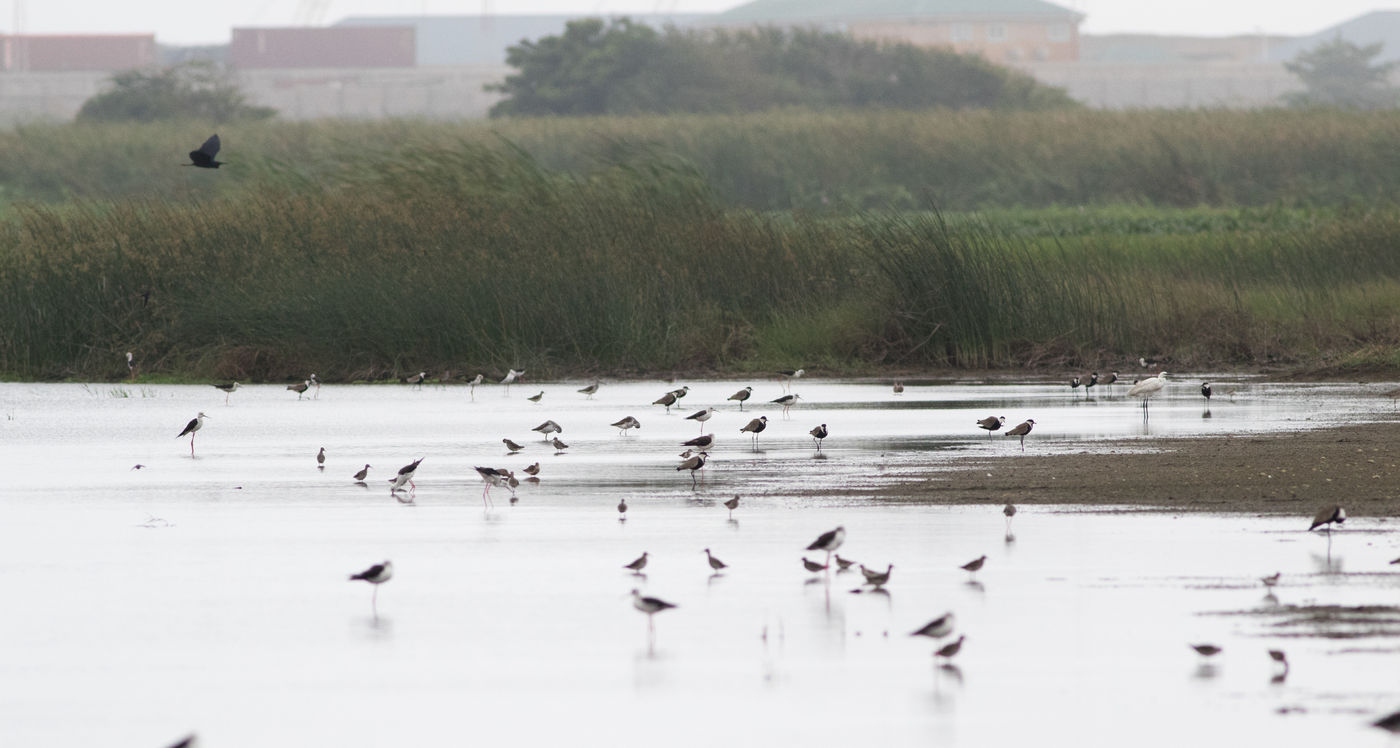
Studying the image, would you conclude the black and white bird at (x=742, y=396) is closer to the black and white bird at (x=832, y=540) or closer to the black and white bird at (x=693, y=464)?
the black and white bird at (x=693, y=464)

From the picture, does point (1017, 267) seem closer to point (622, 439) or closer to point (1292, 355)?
point (1292, 355)

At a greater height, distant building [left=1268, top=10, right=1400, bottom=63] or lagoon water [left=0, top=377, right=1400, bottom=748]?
distant building [left=1268, top=10, right=1400, bottom=63]

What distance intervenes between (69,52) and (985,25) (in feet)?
175

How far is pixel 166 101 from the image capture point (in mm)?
60969

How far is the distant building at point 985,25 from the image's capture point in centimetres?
11938

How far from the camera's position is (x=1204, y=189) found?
132ft

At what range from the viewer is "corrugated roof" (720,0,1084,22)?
406ft

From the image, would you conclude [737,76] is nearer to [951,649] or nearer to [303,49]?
[303,49]

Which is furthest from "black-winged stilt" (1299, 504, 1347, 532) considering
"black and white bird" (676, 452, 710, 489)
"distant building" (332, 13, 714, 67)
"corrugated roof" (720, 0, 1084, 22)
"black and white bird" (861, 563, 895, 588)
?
"distant building" (332, 13, 714, 67)

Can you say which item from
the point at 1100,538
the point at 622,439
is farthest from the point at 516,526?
the point at 622,439

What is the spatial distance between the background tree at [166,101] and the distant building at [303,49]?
50.3 metres

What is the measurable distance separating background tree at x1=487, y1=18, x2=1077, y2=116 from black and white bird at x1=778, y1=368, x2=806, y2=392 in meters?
39.0

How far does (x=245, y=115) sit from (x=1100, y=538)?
55.8m

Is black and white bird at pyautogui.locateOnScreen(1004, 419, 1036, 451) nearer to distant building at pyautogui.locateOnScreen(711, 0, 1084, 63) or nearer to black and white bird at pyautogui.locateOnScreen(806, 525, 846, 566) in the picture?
black and white bird at pyautogui.locateOnScreen(806, 525, 846, 566)
